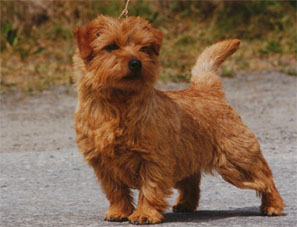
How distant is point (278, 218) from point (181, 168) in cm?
89

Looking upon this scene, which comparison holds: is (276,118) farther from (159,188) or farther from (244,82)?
(159,188)

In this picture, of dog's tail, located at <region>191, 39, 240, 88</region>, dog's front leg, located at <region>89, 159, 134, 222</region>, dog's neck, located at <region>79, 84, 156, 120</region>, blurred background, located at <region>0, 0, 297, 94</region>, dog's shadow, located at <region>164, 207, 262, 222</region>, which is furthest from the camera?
blurred background, located at <region>0, 0, 297, 94</region>

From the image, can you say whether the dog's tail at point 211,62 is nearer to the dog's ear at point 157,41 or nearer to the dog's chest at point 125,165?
the dog's ear at point 157,41

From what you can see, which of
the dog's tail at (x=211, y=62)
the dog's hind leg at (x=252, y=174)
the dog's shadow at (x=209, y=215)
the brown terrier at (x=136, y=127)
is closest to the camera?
the brown terrier at (x=136, y=127)

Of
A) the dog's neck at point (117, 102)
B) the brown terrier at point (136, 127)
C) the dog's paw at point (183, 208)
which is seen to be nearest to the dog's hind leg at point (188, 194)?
the dog's paw at point (183, 208)

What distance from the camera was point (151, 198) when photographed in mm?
4785

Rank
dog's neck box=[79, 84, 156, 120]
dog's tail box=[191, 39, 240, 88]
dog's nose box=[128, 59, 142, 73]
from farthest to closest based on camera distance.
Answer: dog's tail box=[191, 39, 240, 88] → dog's neck box=[79, 84, 156, 120] → dog's nose box=[128, 59, 142, 73]

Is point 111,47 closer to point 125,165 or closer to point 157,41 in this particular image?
point 157,41

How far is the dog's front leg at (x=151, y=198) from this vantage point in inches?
187

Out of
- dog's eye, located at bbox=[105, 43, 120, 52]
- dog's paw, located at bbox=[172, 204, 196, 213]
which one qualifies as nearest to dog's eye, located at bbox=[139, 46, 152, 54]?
dog's eye, located at bbox=[105, 43, 120, 52]

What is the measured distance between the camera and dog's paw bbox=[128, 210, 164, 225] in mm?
4738

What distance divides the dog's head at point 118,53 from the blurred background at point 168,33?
906 cm

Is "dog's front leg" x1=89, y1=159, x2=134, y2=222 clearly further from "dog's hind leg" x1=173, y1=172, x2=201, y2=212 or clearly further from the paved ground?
"dog's hind leg" x1=173, y1=172, x2=201, y2=212

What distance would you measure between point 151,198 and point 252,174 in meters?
1.07
